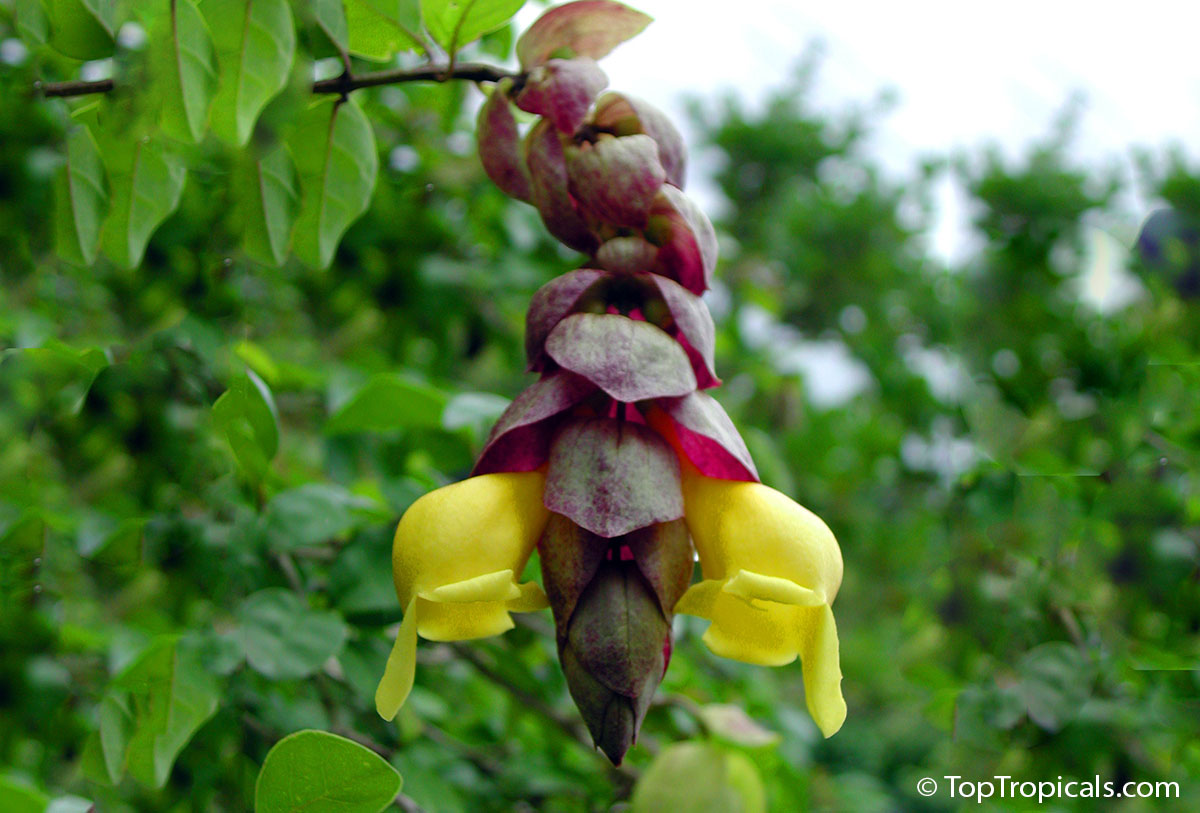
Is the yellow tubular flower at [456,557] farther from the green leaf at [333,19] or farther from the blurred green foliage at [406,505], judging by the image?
the green leaf at [333,19]

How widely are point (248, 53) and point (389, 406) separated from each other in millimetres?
290

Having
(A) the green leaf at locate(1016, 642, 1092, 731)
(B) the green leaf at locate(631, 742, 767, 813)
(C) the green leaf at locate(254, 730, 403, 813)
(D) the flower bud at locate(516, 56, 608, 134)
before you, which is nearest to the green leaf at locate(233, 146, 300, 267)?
(D) the flower bud at locate(516, 56, 608, 134)

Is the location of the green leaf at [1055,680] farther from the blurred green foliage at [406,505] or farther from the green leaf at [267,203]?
the green leaf at [267,203]

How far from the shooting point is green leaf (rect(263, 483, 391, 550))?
518 mm

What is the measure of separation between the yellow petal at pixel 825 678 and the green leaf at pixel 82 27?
395mm

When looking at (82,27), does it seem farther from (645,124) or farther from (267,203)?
(645,124)

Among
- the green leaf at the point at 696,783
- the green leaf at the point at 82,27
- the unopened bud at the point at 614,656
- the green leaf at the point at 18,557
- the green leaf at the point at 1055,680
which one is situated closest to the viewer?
the unopened bud at the point at 614,656

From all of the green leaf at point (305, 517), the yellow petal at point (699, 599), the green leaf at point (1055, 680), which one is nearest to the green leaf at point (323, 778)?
the yellow petal at point (699, 599)

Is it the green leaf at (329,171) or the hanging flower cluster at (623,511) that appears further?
the green leaf at (329,171)

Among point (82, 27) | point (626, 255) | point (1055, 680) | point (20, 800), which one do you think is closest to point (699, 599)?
point (626, 255)

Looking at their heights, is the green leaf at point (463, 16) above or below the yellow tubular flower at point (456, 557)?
above

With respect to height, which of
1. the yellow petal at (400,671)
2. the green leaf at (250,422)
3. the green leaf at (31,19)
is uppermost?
the green leaf at (31,19)

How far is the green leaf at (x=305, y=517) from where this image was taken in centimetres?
52

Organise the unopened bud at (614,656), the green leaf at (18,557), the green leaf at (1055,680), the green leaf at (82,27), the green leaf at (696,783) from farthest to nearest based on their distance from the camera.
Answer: the green leaf at (1055,680) → the green leaf at (696,783) → the green leaf at (18,557) → the green leaf at (82,27) → the unopened bud at (614,656)
